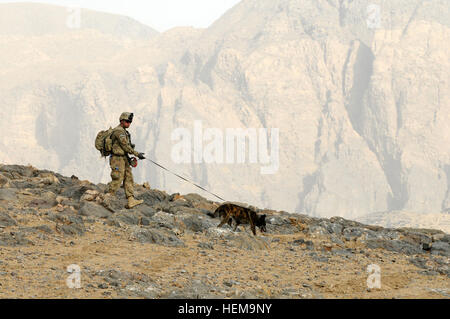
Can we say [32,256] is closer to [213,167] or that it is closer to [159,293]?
[159,293]

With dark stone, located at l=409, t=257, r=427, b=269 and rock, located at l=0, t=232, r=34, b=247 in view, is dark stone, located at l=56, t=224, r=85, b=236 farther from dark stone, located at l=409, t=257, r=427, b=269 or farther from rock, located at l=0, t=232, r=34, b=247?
dark stone, located at l=409, t=257, r=427, b=269

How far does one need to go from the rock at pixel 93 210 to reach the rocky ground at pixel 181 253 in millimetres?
26

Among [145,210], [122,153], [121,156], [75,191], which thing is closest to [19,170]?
[75,191]

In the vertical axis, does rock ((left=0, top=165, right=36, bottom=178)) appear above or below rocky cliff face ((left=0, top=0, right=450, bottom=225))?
below

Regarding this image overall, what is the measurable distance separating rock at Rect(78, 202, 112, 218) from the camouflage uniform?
793 mm

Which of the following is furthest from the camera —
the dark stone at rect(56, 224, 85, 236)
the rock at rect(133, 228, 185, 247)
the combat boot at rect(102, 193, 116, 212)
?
the combat boot at rect(102, 193, 116, 212)

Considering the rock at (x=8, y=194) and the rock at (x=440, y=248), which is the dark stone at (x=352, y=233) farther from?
Result: the rock at (x=8, y=194)

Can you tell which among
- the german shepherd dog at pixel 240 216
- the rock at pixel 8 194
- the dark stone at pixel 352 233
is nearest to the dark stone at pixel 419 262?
the dark stone at pixel 352 233

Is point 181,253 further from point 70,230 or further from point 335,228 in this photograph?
point 335,228

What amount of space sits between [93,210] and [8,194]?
7.85 ft

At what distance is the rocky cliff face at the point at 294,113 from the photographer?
17338 cm

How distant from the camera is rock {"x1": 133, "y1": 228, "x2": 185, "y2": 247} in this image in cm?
1283

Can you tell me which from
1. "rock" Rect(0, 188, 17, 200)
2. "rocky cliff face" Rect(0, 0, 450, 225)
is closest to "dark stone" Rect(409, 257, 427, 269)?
"rock" Rect(0, 188, 17, 200)
